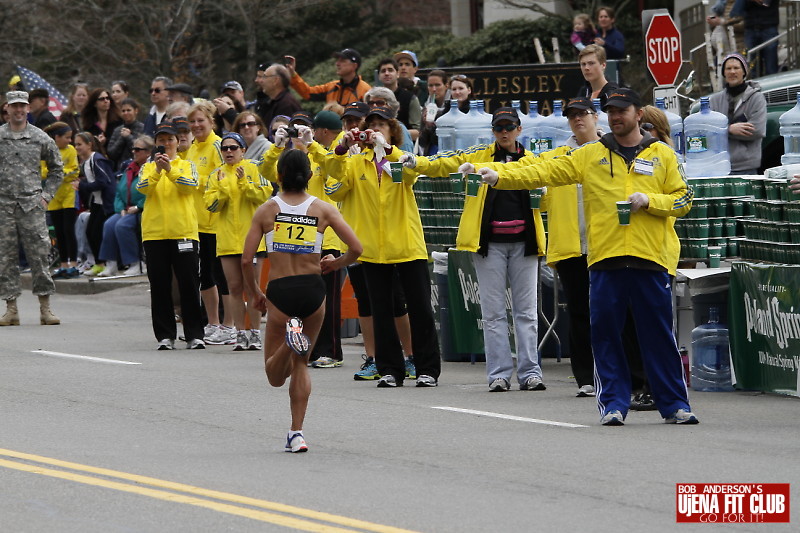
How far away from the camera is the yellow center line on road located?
775 centimetres

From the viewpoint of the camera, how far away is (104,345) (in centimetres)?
1694

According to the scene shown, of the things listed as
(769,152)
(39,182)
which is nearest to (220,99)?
(39,182)

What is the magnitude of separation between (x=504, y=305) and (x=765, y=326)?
2.04 metres

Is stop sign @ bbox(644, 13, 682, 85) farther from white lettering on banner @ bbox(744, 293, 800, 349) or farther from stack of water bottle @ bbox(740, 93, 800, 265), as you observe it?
white lettering on banner @ bbox(744, 293, 800, 349)

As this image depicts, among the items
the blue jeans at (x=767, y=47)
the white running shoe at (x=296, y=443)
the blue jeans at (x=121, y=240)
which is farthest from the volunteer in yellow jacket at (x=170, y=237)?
the blue jeans at (x=767, y=47)

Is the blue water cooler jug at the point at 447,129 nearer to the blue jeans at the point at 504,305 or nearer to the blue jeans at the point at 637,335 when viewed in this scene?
the blue jeans at the point at 504,305

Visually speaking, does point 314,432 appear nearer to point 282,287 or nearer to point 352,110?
point 282,287

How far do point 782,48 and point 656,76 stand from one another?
6656 millimetres

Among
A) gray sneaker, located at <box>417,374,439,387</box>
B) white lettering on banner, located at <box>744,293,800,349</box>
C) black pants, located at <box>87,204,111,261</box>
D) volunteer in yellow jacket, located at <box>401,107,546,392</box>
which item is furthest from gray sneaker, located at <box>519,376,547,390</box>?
black pants, located at <box>87,204,111,261</box>

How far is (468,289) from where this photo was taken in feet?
50.2

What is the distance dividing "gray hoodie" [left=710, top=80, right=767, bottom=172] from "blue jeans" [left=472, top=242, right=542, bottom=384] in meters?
3.60

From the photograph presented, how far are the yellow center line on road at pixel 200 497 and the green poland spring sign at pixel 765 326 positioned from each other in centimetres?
543

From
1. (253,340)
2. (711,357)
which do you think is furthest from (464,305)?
(711,357)

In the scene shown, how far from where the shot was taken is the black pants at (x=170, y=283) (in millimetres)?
16484
